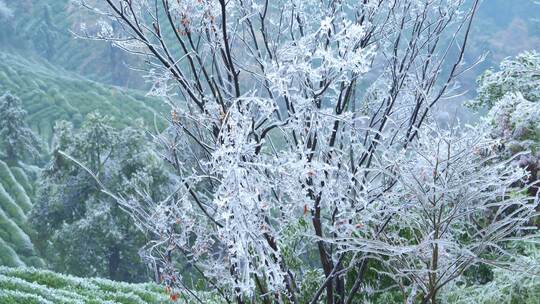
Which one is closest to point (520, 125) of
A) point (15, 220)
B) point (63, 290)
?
point (63, 290)

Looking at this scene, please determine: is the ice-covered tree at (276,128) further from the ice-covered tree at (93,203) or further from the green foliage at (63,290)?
the ice-covered tree at (93,203)

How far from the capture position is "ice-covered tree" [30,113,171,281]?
30.3m

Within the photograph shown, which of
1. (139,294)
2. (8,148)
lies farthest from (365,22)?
(8,148)

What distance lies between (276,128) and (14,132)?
173 feet

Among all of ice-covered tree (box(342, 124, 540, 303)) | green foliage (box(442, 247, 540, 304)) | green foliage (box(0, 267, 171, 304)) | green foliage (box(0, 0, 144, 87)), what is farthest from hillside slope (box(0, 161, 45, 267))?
green foliage (box(0, 0, 144, 87))

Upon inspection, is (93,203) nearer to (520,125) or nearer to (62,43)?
(520,125)

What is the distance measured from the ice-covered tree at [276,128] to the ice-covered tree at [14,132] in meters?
48.7

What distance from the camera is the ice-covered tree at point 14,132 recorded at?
5006 centimetres

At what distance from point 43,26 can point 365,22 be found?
157 m

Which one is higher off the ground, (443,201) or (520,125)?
(520,125)

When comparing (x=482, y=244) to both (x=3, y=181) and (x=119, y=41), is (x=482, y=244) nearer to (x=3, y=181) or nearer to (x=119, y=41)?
(x=119, y=41)

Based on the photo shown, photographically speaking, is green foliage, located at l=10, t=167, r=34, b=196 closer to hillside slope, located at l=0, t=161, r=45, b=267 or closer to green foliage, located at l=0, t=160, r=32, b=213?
hillside slope, located at l=0, t=161, r=45, b=267

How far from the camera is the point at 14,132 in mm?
52969

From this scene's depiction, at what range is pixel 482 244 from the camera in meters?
5.50
